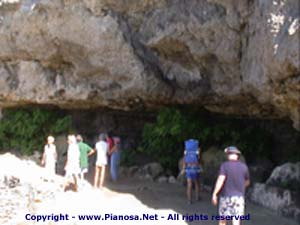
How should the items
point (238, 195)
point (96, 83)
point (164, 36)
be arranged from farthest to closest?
point (96, 83), point (164, 36), point (238, 195)

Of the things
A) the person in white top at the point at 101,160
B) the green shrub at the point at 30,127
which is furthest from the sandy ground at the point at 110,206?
the green shrub at the point at 30,127

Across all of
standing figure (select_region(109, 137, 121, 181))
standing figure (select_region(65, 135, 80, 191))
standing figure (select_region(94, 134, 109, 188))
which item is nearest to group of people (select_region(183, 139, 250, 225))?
standing figure (select_region(65, 135, 80, 191))

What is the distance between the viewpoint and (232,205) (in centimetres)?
919

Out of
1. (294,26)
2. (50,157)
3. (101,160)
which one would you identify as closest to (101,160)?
(101,160)

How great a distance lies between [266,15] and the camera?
35.3 feet

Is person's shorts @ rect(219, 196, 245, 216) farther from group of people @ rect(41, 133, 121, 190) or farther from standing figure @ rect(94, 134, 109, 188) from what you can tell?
standing figure @ rect(94, 134, 109, 188)

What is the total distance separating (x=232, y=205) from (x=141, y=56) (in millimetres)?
6757

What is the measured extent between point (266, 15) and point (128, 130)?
896cm

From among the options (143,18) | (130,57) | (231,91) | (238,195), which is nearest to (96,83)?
(130,57)

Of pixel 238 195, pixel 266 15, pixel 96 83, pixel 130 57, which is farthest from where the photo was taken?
pixel 96 83

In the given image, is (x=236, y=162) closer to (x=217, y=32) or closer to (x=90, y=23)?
(x=217, y=32)

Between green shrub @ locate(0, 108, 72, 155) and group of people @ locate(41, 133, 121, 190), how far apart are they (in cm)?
256

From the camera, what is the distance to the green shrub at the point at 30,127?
17.5 metres

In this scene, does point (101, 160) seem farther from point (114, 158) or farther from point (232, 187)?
point (232, 187)
